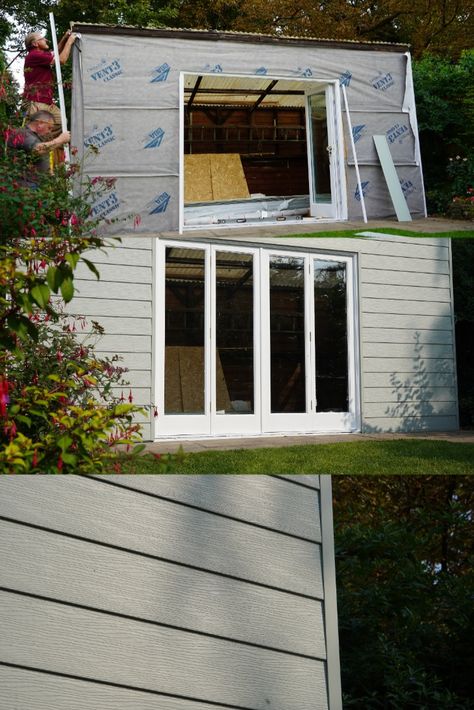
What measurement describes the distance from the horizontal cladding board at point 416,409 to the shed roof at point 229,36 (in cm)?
271

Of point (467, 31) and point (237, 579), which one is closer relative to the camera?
point (237, 579)

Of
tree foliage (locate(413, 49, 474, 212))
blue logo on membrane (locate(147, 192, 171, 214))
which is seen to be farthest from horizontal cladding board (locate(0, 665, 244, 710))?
blue logo on membrane (locate(147, 192, 171, 214))

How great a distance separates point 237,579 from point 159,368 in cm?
57

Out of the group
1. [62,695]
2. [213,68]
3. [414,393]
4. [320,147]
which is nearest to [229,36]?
[213,68]

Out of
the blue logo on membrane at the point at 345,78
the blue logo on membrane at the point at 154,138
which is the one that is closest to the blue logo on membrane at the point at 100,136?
the blue logo on membrane at the point at 154,138

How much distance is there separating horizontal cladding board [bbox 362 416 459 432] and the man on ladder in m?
1.15

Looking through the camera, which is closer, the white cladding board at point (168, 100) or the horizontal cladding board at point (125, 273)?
the horizontal cladding board at point (125, 273)

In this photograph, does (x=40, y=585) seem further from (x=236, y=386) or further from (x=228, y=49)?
(x=228, y=49)

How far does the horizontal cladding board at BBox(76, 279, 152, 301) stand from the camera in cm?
161

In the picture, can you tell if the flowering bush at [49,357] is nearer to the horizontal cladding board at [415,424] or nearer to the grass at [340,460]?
the grass at [340,460]

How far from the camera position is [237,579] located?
6.00 ft

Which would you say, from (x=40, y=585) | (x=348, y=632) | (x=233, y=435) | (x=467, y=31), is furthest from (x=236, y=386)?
(x=467, y=31)

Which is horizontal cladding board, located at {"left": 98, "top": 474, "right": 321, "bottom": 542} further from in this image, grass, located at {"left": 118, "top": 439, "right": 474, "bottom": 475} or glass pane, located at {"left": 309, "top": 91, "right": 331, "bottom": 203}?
glass pane, located at {"left": 309, "top": 91, "right": 331, "bottom": 203}

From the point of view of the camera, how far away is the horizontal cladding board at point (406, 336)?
5.09ft
